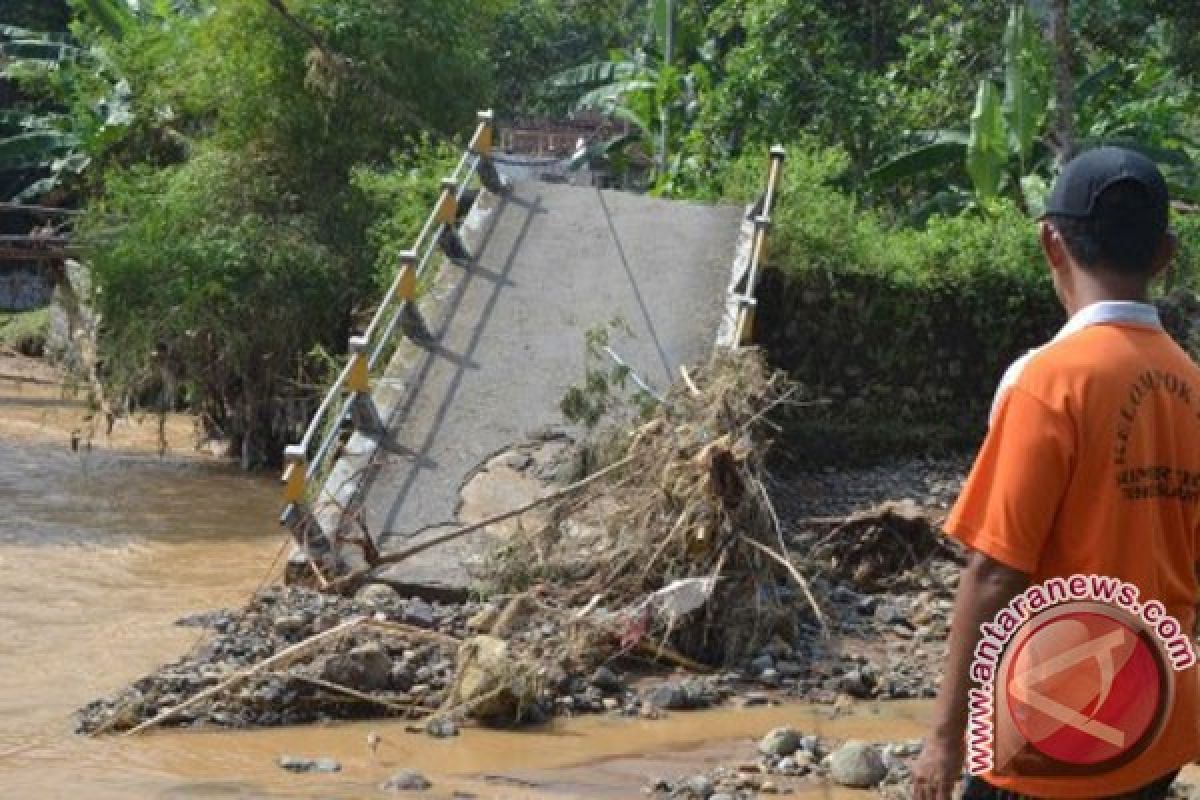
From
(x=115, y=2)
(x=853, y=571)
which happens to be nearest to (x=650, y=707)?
(x=853, y=571)

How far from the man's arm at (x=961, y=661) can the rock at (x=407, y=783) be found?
14.3 feet

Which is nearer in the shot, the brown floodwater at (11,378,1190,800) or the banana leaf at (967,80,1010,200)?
the brown floodwater at (11,378,1190,800)

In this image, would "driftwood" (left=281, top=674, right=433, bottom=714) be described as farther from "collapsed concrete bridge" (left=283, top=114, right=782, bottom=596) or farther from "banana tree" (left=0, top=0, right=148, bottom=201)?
"banana tree" (left=0, top=0, right=148, bottom=201)

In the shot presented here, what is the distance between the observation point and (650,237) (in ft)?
46.6

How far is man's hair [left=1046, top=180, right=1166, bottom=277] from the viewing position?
341 cm

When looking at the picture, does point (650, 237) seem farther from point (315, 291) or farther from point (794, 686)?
point (794, 686)

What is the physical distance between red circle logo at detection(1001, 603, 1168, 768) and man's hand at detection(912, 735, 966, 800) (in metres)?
0.12

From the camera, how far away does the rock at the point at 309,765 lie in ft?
25.5

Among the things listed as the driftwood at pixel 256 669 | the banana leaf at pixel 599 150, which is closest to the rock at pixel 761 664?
the driftwood at pixel 256 669

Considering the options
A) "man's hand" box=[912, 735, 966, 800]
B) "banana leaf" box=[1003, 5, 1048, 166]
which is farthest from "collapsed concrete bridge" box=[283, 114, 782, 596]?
"man's hand" box=[912, 735, 966, 800]

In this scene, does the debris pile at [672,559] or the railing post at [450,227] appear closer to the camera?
the debris pile at [672,559]

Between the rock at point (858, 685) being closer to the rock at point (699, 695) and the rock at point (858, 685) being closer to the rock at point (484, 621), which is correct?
the rock at point (699, 695)

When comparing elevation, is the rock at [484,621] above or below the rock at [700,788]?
above

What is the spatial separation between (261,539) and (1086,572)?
1152 centimetres
